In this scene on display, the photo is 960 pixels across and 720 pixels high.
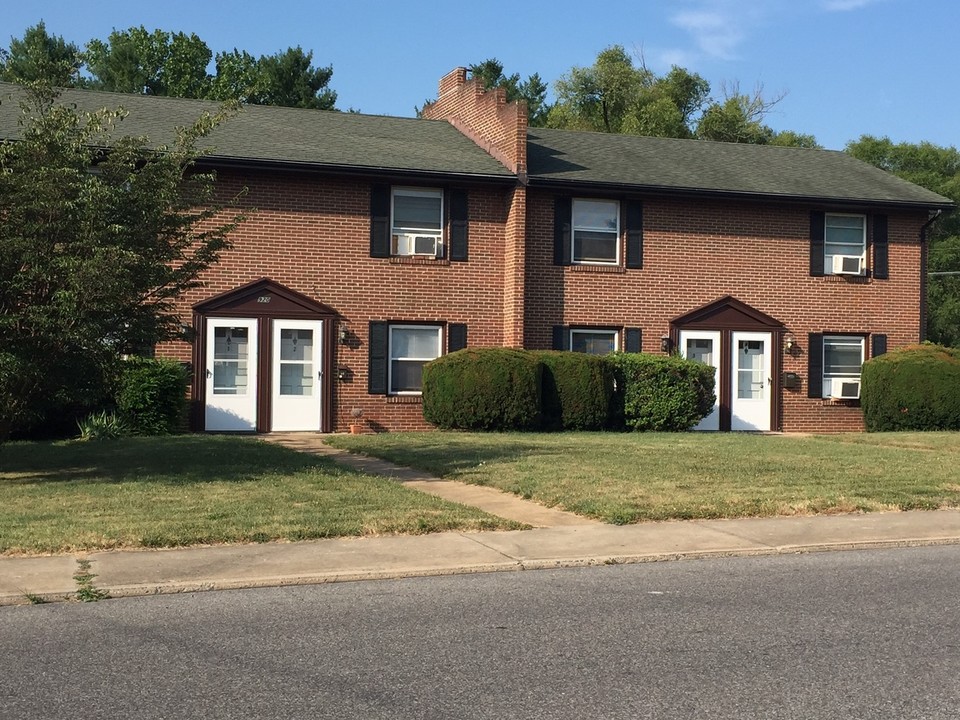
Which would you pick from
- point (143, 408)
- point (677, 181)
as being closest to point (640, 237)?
point (677, 181)

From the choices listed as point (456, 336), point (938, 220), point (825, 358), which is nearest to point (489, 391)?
point (456, 336)

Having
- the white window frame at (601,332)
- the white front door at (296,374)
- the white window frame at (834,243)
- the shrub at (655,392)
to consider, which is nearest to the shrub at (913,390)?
the white window frame at (834,243)

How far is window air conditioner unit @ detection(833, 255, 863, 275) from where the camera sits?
1043 inches

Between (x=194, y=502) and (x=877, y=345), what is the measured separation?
1938cm

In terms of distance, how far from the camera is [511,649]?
6.50m

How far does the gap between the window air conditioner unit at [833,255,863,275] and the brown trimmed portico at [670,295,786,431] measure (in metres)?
1.94

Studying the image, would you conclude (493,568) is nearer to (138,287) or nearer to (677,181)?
(138,287)

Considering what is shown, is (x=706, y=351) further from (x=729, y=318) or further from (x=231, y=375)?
(x=231, y=375)

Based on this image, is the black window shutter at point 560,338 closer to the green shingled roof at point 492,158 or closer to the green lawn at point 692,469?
the green shingled roof at point 492,158

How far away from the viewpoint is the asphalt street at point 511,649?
545 centimetres

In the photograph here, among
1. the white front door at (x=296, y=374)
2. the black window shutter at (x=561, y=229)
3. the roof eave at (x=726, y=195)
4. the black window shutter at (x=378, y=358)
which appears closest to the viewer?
the white front door at (x=296, y=374)

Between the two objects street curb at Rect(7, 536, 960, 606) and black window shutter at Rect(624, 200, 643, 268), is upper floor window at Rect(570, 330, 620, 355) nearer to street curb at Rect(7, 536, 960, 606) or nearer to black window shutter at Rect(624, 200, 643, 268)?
black window shutter at Rect(624, 200, 643, 268)

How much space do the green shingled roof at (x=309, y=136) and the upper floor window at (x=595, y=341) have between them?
380 cm

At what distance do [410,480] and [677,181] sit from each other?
13379mm
